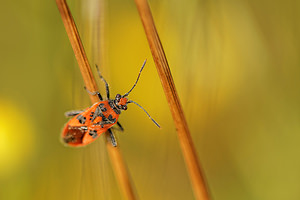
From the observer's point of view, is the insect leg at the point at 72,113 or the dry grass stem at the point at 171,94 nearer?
the dry grass stem at the point at 171,94

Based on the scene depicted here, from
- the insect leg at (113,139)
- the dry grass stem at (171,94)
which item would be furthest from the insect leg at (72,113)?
the dry grass stem at (171,94)

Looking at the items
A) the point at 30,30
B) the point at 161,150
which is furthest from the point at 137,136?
the point at 30,30

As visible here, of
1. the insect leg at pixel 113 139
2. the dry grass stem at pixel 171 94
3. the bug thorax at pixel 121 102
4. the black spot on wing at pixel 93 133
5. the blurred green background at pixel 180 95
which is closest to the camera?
the dry grass stem at pixel 171 94

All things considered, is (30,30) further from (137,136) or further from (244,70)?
(244,70)

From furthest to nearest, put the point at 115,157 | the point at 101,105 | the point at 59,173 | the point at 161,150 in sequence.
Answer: the point at 161,150 → the point at 59,173 → the point at 101,105 → the point at 115,157

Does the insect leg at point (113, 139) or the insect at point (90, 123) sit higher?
the insect at point (90, 123)

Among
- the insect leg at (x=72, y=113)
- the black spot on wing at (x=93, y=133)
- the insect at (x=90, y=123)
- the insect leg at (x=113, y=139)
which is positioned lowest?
the insect leg at (x=113, y=139)

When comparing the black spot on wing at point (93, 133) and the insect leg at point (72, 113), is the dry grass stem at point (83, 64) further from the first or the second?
the insect leg at point (72, 113)
